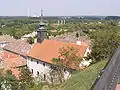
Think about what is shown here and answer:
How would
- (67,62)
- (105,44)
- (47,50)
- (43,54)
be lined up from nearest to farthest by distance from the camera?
(105,44)
(67,62)
(43,54)
(47,50)

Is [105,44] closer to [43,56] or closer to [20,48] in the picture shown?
[43,56]

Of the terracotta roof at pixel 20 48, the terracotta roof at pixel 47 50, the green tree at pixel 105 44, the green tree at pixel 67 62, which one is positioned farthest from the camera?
the terracotta roof at pixel 20 48

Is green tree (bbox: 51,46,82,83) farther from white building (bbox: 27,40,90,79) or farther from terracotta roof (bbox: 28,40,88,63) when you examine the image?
terracotta roof (bbox: 28,40,88,63)

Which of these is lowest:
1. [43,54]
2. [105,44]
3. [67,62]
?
[43,54]

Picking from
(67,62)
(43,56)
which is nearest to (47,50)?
(43,56)

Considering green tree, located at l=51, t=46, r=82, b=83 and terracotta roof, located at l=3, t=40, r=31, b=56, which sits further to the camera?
terracotta roof, located at l=3, t=40, r=31, b=56

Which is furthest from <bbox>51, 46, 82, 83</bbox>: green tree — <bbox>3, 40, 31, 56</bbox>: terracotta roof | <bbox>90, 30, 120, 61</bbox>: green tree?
<bbox>3, 40, 31, 56</bbox>: terracotta roof

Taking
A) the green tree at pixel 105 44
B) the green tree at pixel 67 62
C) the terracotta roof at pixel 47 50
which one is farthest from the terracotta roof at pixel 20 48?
the green tree at pixel 105 44

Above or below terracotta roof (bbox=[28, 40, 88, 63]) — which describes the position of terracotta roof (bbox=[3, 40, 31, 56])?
below

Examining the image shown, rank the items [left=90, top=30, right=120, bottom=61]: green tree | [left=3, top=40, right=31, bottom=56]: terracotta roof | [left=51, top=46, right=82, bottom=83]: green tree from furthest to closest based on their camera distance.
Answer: [left=3, top=40, right=31, bottom=56]: terracotta roof < [left=51, top=46, right=82, bottom=83]: green tree < [left=90, top=30, right=120, bottom=61]: green tree

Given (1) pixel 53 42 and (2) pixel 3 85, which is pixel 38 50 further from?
(2) pixel 3 85

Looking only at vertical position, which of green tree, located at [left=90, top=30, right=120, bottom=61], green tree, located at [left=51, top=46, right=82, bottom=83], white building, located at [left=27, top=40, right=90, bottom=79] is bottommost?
white building, located at [left=27, top=40, right=90, bottom=79]

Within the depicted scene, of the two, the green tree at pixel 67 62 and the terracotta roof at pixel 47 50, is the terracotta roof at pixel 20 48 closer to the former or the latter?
the terracotta roof at pixel 47 50
